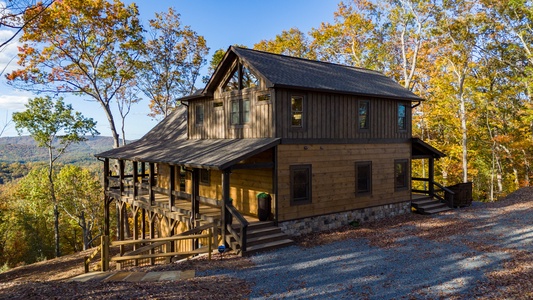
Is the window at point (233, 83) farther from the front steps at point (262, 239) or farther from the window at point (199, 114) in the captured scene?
the front steps at point (262, 239)

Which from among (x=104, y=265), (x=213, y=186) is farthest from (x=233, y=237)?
(x=213, y=186)

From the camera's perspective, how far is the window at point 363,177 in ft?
50.8

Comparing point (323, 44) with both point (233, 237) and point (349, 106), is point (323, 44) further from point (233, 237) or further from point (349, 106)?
point (233, 237)

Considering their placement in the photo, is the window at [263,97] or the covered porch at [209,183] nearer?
the covered porch at [209,183]

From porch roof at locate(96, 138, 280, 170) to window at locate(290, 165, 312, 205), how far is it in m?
1.60

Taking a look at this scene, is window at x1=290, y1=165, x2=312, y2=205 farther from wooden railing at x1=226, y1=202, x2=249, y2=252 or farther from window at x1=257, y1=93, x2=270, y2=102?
window at x1=257, y1=93, x2=270, y2=102

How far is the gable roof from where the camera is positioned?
13508 millimetres

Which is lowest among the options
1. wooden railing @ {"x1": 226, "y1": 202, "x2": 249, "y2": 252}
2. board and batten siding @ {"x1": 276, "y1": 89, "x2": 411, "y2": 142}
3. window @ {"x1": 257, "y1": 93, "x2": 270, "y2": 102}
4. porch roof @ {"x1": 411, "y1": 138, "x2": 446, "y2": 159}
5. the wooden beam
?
wooden railing @ {"x1": 226, "y1": 202, "x2": 249, "y2": 252}

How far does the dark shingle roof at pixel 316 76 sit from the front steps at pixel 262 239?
5.38 meters

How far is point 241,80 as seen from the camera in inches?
586

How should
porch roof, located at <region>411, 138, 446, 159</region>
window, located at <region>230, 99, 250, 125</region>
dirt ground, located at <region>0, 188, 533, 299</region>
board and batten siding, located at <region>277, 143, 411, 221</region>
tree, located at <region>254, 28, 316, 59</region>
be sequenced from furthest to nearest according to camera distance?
tree, located at <region>254, 28, 316, 59</region> < porch roof, located at <region>411, 138, 446, 159</region> < window, located at <region>230, 99, 250, 125</region> < board and batten siding, located at <region>277, 143, 411, 221</region> < dirt ground, located at <region>0, 188, 533, 299</region>

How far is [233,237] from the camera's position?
1160cm

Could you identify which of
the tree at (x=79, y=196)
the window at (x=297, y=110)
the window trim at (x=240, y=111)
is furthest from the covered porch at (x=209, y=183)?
the tree at (x=79, y=196)

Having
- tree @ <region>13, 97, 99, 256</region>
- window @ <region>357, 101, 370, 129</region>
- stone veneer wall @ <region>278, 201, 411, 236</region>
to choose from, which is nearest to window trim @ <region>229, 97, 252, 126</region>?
stone veneer wall @ <region>278, 201, 411, 236</region>
